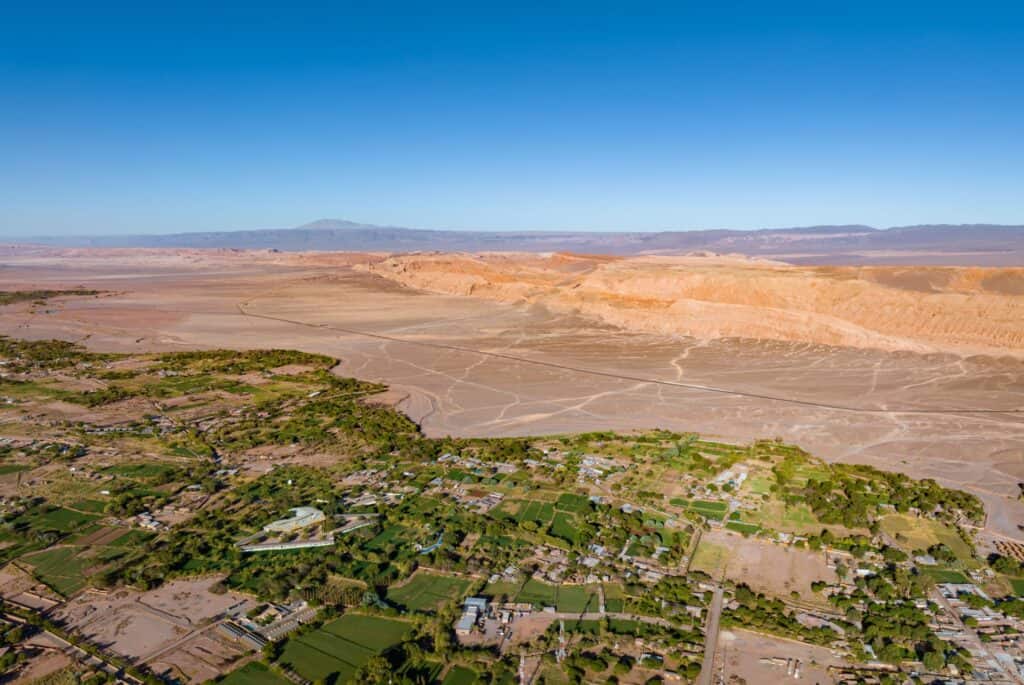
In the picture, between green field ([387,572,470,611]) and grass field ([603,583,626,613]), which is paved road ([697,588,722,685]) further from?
green field ([387,572,470,611])

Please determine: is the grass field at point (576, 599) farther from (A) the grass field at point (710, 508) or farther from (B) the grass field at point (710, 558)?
(A) the grass field at point (710, 508)

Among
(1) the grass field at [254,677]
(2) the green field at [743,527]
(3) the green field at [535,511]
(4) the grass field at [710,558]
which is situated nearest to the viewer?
(1) the grass field at [254,677]

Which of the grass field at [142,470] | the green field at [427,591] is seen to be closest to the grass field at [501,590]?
the green field at [427,591]

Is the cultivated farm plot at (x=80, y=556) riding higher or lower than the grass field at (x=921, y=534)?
higher

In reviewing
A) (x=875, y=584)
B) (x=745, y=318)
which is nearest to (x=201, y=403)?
(x=875, y=584)

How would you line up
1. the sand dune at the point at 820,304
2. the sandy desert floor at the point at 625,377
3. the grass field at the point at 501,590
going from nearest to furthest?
the grass field at the point at 501,590, the sandy desert floor at the point at 625,377, the sand dune at the point at 820,304

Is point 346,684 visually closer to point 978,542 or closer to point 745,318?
point 978,542

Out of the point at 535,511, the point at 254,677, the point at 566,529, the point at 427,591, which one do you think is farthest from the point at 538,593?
the point at 254,677
